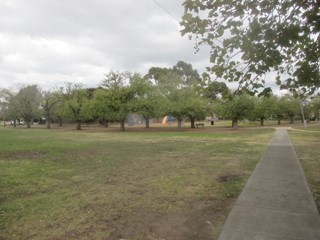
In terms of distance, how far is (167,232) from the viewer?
460 cm

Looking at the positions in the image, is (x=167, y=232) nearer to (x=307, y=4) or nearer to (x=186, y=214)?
(x=186, y=214)

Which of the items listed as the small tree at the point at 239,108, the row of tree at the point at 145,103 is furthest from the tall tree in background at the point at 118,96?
the small tree at the point at 239,108

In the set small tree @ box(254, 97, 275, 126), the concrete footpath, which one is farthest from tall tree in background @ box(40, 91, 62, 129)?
the concrete footpath

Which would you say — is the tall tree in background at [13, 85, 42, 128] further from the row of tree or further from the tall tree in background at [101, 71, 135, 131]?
the tall tree in background at [101, 71, 135, 131]

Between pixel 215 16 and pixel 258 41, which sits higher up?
pixel 215 16

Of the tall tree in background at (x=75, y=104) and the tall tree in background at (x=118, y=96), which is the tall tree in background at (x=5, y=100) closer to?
the tall tree in background at (x=75, y=104)

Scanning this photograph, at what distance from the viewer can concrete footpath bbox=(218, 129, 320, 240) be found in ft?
14.4

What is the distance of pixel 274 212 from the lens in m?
5.34

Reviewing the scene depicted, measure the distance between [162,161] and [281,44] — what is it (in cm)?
746

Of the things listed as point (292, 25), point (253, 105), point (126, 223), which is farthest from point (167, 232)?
point (253, 105)

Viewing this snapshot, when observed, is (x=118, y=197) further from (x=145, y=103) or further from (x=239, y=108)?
(x=239, y=108)

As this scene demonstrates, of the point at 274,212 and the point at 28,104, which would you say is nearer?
the point at 274,212

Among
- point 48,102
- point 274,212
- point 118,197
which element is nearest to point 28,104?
point 48,102

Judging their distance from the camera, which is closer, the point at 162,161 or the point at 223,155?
the point at 162,161
